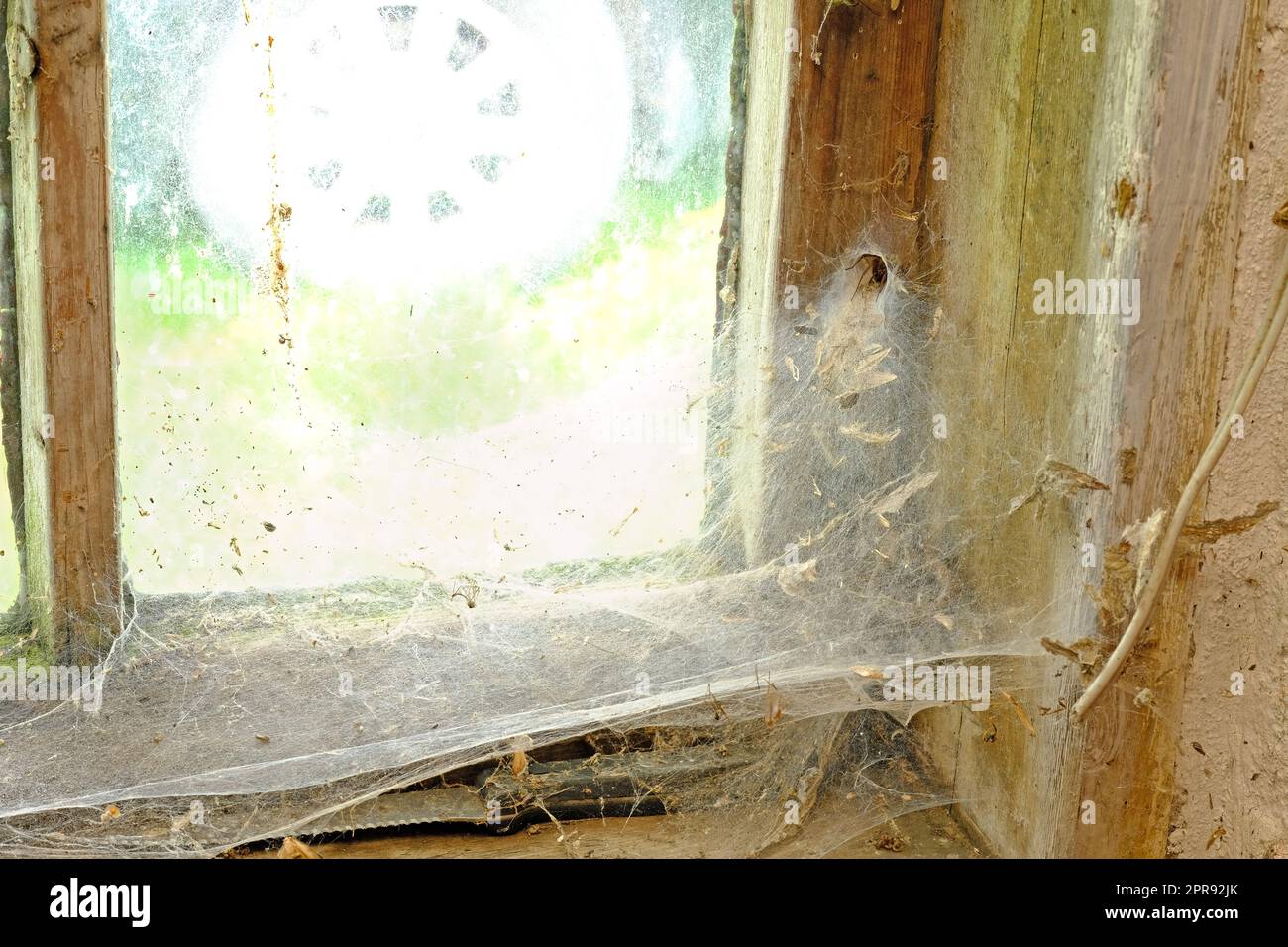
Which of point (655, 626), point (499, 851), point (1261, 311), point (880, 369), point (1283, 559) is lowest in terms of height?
point (499, 851)

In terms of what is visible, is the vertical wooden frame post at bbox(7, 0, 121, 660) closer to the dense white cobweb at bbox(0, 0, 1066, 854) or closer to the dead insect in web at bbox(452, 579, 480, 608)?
the dense white cobweb at bbox(0, 0, 1066, 854)

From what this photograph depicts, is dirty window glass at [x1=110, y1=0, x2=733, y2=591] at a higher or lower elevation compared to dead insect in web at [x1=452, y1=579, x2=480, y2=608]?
higher

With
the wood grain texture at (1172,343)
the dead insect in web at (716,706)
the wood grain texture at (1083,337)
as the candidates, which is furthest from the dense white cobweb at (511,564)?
the wood grain texture at (1172,343)

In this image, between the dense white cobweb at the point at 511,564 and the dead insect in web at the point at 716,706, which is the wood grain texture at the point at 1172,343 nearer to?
the dense white cobweb at the point at 511,564

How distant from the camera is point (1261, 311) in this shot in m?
1.53

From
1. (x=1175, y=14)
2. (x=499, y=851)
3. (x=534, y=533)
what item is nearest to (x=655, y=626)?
(x=534, y=533)

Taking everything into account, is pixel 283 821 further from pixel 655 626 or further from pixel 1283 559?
pixel 1283 559

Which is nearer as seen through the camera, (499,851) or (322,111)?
(499,851)

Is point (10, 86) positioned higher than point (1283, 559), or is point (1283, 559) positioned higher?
point (10, 86)

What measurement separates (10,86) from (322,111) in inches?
20.8

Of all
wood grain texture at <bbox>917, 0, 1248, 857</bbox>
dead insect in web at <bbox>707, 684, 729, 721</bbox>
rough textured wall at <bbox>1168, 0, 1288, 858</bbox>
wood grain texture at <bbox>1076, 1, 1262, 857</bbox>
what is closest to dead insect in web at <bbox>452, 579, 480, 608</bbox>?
Answer: dead insect in web at <bbox>707, 684, 729, 721</bbox>

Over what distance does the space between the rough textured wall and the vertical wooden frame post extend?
6.09ft

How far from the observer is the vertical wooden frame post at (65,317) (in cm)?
191

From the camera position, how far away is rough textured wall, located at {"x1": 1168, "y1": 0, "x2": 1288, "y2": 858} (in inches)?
59.1
